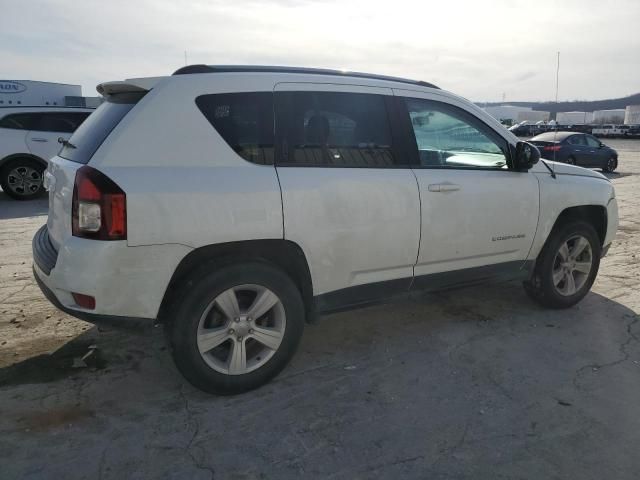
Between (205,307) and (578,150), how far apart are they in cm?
1830

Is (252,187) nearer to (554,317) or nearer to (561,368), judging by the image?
(561,368)

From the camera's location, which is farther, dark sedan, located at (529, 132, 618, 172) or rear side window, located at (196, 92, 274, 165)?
dark sedan, located at (529, 132, 618, 172)

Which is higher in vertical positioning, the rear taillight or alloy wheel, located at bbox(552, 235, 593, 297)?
the rear taillight

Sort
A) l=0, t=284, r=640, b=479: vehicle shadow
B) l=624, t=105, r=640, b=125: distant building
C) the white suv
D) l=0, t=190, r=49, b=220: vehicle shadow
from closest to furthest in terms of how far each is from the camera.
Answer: l=0, t=284, r=640, b=479: vehicle shadow, the white suv, l=0, t=190, r=49, b=220: vehicle shadow, l=624, t=105, r=640, b=125: distant building

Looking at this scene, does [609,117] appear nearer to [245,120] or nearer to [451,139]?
[451,139]

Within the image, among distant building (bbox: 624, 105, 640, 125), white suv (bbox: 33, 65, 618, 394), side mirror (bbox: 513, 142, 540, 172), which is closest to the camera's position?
white suv (bbox: 33, 65, 618, 394)

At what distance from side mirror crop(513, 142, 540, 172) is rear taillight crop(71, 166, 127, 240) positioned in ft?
9.76

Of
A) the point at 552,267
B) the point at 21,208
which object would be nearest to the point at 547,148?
the point at 552,267

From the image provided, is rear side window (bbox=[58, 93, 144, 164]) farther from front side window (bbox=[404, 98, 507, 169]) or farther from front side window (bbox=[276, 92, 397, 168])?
front side window (bbox=[404, 98, 507, 169])

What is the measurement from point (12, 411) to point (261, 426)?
1.43 m

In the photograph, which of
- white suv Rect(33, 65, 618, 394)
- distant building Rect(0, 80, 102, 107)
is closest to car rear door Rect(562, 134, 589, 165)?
white suv Rect(33, 65, 618, 394)

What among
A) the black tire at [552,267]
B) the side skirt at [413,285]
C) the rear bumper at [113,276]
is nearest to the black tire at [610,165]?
the black tire at [552,267]

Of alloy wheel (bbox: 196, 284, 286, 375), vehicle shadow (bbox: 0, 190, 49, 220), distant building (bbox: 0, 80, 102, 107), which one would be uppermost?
distant building (bbox: 0, 80, 102, 107)

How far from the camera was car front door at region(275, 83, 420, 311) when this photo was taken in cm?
317
